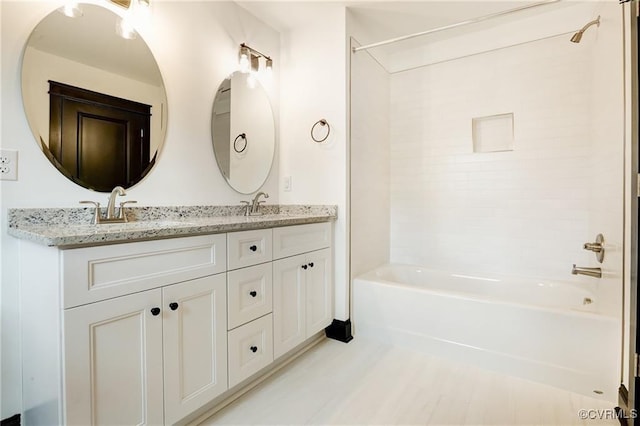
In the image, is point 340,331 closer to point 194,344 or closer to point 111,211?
point 194,344

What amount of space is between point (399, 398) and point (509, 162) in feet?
6.48

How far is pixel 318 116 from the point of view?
7.87 feet

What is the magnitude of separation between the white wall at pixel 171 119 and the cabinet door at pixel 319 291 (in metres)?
0.46

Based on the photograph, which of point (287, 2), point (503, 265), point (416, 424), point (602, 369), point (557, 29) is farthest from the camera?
point (503, 265)

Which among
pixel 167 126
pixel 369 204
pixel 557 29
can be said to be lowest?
pixel 369 204

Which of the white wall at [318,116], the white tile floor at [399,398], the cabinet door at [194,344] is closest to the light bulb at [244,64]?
the white wall at [318,116]

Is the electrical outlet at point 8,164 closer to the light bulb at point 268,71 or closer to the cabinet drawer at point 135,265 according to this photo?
the cabinet drawer at point 135,265

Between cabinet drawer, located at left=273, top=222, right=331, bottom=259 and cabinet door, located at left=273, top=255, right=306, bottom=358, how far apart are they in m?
0.05

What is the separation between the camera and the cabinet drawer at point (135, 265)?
3.30 feet

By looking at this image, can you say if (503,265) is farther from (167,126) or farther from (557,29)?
(167,126)

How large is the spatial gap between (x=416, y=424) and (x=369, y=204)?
1596 millimetres

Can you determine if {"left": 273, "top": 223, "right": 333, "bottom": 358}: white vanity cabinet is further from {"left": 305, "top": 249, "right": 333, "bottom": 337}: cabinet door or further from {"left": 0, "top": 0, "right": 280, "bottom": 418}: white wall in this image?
{"left": 0, "top": 0, "right": 280, "bottom": 418}: white wall

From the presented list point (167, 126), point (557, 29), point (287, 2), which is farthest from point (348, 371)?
point (557, 29)

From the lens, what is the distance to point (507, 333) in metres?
1.84
